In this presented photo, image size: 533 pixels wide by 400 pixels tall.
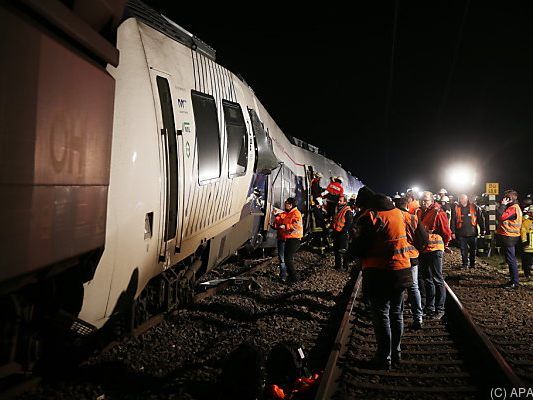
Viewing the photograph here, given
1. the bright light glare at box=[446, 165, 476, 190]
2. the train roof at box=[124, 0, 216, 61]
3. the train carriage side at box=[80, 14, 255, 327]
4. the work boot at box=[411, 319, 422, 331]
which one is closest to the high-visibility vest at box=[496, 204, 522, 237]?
the work boot at box=[411, 319, 422, 331]

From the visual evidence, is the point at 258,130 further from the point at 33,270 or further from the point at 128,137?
the point at 33,270

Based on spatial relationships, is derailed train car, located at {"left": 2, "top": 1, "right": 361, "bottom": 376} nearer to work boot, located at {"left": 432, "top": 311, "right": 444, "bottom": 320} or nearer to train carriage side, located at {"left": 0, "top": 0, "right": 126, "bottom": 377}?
train carriage side, located at {"left": 0, "top": 0, "right": 126, "bottom": 377}

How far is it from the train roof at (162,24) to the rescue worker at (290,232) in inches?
161

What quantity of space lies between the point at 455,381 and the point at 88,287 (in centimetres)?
347

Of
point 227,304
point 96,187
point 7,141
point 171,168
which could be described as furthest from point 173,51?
point 227,304

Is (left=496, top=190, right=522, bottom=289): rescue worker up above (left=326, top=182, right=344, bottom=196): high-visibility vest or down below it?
below

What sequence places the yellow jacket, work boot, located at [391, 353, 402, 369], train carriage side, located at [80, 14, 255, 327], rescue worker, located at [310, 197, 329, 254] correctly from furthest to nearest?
rescue worker, located at [310, 197, 329, 254]
the yellow jacket
work boot, located at [391, 353, 402, 369]
train carriage side, located at [80, 14, 255, 327]

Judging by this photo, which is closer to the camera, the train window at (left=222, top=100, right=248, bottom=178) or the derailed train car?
the derailed train car

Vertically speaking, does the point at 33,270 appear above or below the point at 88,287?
above

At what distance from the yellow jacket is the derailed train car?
22.2ft

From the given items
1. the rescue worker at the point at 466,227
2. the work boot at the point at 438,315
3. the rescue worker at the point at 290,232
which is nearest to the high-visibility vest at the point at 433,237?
the work boot at the point at 438,315

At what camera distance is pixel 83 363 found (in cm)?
396

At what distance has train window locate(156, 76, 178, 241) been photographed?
3848mm

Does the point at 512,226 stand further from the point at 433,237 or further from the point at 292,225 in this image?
the point at 292,225
